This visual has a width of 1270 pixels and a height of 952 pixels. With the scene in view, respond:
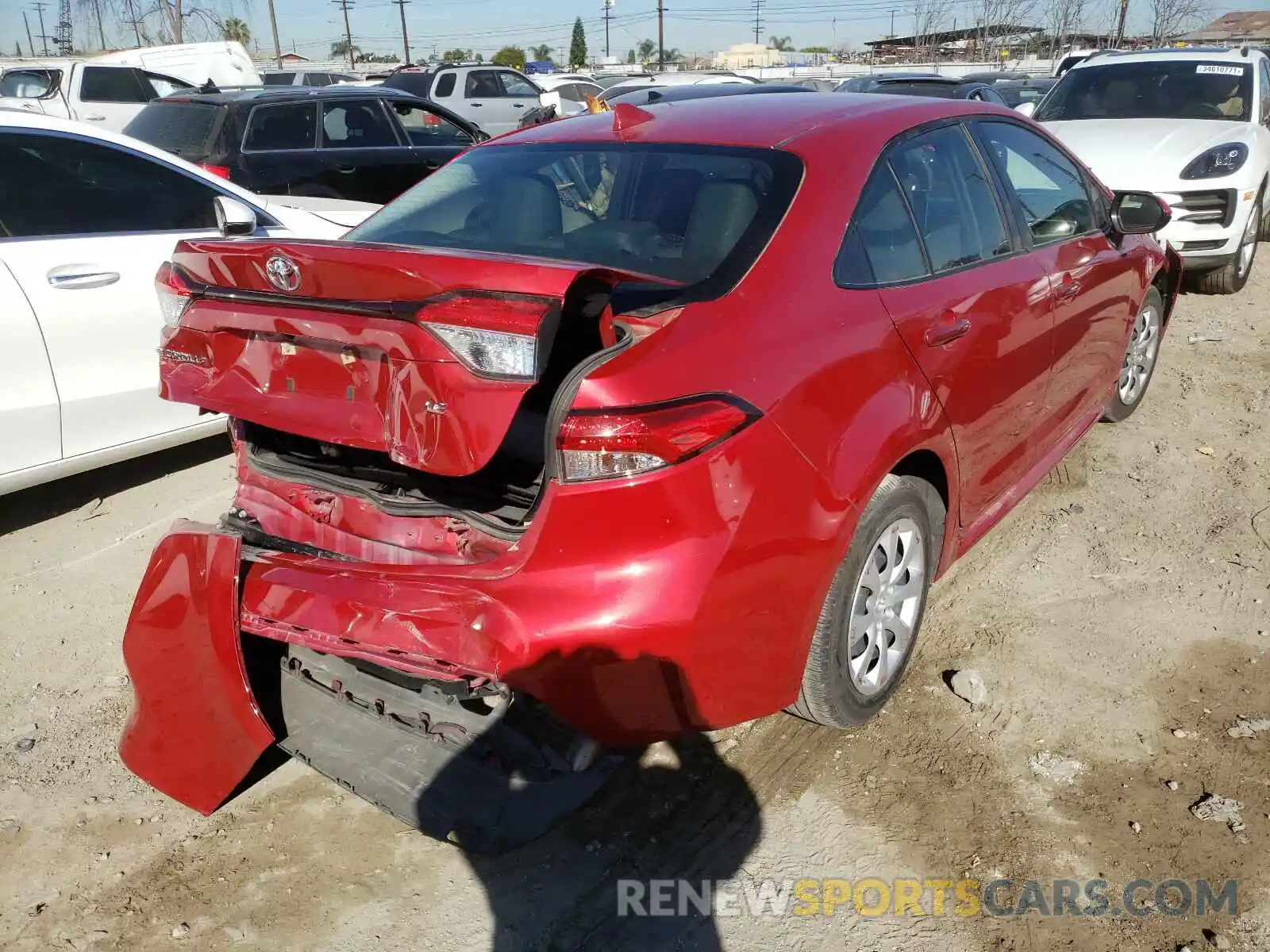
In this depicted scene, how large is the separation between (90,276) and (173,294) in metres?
1.90

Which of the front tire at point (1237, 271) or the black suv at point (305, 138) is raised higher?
the black suv at point (305, 138)

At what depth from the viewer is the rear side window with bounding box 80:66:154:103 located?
15109 millimetres

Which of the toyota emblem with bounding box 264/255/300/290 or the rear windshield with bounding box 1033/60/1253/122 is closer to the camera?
the toyota emblem with bounding box 264/255/300/290

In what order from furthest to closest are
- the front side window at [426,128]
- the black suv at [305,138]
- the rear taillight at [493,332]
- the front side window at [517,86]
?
1. the front side window at [517,86]
2. the front side window at [426,128]
3. the black suv at [305,138]
4. the rear taillight at [493,332]

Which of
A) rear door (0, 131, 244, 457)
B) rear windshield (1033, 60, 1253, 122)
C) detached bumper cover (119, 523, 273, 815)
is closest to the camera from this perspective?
detached bumper cover (119, 523, 273, 815)

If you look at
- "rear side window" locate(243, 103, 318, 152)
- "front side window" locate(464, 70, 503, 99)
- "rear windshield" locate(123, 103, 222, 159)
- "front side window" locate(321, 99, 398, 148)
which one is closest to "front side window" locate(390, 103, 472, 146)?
"front side window" locate(321, 99, 398, 148)

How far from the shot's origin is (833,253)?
104 inches

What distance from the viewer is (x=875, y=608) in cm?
287

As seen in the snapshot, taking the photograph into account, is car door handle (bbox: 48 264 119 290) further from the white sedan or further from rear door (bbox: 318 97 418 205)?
rear door (bbox: 318 97 418 205)

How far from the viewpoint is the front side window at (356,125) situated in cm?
891

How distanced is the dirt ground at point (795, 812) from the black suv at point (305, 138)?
5.29 metres

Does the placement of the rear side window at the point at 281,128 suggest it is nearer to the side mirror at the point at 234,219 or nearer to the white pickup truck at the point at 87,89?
the side mirror at the point at 234,219

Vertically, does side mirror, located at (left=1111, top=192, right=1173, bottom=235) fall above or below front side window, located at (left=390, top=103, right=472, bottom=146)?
below

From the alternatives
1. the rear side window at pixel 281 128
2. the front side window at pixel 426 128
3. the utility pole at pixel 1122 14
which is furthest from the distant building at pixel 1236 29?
the rear side window at pixel 281 128
